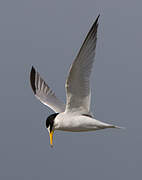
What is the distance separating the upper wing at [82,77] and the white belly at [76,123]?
0.68 feet

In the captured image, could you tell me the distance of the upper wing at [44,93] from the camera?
11.8 metres

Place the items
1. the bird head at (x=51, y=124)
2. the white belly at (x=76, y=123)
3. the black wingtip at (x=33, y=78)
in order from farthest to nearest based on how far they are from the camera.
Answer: the black wingtip at (x=33, y=78) → the bird head at (x=51, y=124) → the white belly at (x=76, y=123)

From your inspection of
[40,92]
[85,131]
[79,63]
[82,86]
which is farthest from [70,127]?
[40,92]

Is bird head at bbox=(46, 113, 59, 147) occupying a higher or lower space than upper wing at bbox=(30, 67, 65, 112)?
lower

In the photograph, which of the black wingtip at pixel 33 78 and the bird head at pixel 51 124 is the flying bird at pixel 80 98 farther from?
the black wingtip at pixel 33 78

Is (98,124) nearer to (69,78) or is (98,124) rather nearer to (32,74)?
(69,78)

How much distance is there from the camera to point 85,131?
979 centimetres

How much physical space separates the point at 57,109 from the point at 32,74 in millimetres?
1981

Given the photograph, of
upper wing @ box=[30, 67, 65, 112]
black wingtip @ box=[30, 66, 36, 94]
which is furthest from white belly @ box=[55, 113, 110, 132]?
black wingtip @ box=[30, 66, 36, 94]

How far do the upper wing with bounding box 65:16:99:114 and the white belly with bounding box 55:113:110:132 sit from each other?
0.21m

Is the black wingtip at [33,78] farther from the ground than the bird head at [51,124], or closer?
farther from the ground

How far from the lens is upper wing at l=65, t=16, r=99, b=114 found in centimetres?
866

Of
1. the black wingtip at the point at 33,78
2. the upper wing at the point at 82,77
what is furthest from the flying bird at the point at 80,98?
the black wingtip at the point at 33,78

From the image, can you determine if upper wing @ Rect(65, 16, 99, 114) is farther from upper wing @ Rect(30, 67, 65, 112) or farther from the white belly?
upper wing @ Rect(30, 67, 65, 112)
